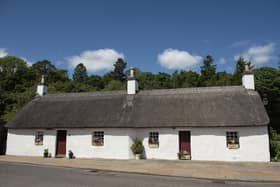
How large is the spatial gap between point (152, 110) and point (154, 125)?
1702 millimetres

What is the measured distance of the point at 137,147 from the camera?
1556 cm

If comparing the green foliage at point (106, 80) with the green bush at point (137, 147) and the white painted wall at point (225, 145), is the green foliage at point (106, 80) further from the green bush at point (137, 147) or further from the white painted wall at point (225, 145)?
the green bush at point (137, 147)

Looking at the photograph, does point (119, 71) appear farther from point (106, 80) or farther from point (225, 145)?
point (225, 145)

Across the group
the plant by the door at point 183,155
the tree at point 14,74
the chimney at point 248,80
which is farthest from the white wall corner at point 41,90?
the tree at point 14,74

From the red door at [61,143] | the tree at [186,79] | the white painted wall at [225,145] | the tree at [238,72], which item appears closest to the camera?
the white painted wall at [225,145]

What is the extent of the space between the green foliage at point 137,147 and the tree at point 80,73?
4883 cm

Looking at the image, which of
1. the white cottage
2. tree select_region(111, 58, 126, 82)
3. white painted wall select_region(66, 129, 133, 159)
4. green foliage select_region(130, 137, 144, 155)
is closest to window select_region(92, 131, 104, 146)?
the white cottage

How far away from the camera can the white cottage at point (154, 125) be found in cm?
1449

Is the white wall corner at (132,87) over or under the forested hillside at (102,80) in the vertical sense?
under

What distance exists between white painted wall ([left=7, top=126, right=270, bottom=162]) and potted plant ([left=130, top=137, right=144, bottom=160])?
330 mm

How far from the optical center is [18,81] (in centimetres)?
4831

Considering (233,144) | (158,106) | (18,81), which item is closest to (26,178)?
(158,106)

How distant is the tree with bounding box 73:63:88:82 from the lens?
205 ft

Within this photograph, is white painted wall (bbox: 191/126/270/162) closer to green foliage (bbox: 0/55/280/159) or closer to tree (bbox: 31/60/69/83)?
green foliage (bbox: 0/55/280/159)
